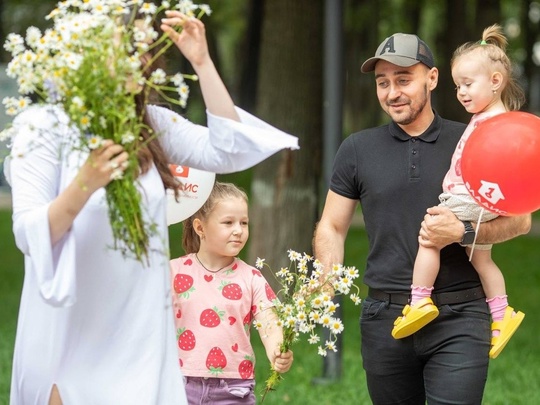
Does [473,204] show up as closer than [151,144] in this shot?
No

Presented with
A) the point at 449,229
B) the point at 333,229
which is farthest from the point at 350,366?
the point at 449,229

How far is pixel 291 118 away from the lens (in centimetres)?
1025

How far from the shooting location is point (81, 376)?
3412 mm

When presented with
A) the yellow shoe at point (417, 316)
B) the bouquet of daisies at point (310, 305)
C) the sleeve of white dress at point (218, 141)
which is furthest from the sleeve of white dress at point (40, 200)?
the yellow shoe at point (417, 316)

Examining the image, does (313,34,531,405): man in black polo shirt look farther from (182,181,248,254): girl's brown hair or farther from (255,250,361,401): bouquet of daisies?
(182,181,248,254): girl's brown hair

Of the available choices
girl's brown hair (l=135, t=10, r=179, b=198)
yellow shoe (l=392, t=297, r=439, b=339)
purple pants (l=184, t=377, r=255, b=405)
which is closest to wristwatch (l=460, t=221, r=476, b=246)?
yellow shoe (l=392, t=297, r=439, b=339)

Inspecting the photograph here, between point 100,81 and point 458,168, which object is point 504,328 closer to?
point 458,168

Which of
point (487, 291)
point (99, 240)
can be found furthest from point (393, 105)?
point (99, 240)

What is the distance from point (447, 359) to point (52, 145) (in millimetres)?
1842

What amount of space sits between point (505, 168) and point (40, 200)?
174 cm

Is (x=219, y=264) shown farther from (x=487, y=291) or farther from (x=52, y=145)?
(x=52, y=145)

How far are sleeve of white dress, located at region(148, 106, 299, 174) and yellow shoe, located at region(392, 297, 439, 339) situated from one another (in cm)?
103

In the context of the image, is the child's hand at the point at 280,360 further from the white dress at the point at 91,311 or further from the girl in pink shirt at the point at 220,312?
the white dress at the point at 91,311

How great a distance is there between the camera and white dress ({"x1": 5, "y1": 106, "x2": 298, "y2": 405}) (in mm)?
3312
